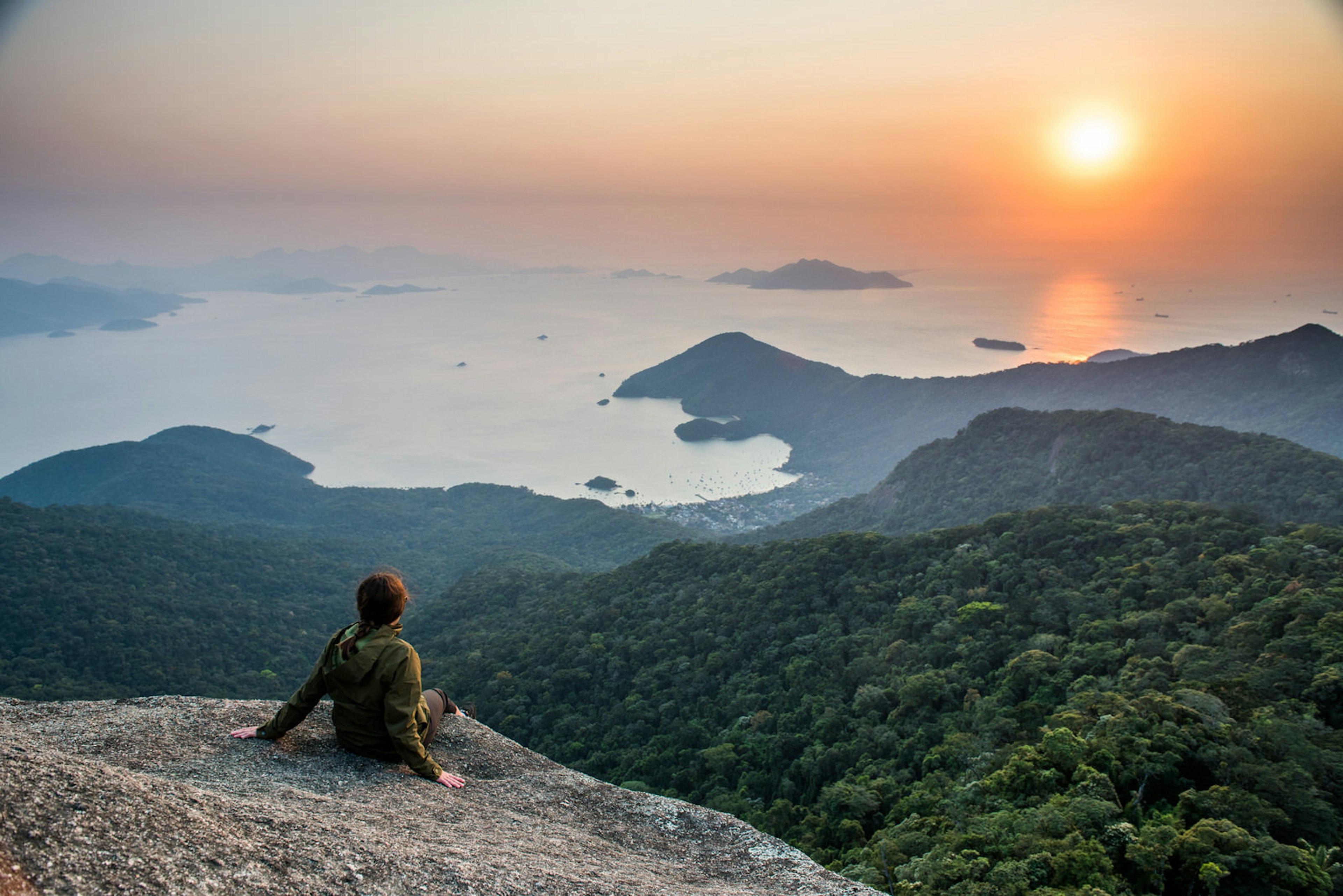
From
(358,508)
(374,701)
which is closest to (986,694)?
(374,701)

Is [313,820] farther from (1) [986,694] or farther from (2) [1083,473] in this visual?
(2) [1083,473]

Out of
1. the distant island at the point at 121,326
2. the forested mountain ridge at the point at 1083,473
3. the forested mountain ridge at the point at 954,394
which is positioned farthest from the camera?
the distant island at the point at 121,326

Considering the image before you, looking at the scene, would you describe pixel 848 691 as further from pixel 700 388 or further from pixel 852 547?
pixel 700 388

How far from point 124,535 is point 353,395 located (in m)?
82.6

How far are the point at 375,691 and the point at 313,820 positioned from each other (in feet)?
3.16

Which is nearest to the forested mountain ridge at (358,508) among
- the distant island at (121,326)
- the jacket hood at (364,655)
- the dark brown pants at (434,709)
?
the dark brown pants at (434,709)

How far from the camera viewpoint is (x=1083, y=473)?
29938mm

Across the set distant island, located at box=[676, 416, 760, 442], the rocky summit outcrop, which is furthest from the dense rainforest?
distant island, located at box=[676, 416, 760, 442]

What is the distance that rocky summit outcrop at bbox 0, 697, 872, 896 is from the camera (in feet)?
10.5

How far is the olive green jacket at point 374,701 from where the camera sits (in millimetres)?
4730

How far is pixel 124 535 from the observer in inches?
1375

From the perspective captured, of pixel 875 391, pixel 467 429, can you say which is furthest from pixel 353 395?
pixel 875 391

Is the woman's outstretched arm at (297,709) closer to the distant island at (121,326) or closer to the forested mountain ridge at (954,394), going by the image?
the forested mountain ridge at (954,394)

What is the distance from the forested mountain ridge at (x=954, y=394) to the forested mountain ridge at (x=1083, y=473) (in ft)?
49.5
